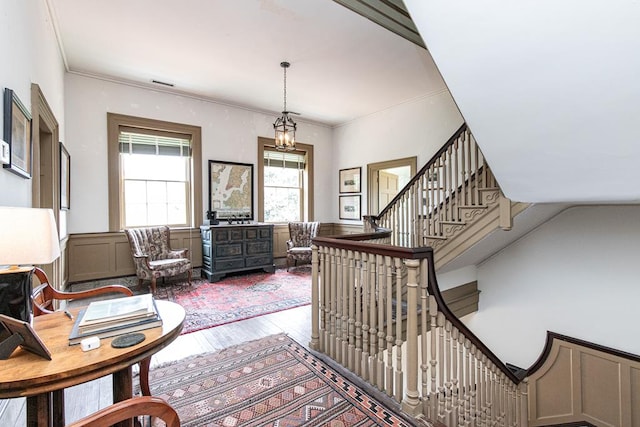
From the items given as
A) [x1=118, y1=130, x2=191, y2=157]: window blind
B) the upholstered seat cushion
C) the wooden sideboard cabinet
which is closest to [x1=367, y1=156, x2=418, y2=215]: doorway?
the wooden sideboard cabinet

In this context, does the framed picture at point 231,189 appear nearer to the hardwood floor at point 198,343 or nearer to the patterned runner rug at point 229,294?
the patterned runner rug at point 229,294

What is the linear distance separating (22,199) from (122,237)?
298cm

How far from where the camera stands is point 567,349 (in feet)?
12.8

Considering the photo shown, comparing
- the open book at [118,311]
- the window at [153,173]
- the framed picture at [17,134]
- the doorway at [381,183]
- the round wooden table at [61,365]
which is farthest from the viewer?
the doorway at [381,183]

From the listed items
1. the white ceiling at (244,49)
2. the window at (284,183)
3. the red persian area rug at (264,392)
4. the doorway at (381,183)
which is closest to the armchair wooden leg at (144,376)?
the red persian area rug at (264,392)

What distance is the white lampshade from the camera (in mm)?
1067

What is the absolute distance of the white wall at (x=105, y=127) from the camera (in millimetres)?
4406

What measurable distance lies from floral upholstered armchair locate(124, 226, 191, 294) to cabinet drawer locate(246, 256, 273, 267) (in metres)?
1.03

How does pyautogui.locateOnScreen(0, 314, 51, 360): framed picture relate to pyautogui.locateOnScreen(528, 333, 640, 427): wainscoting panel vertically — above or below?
above

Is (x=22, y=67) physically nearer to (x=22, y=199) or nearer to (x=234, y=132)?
(x=22, y=199)

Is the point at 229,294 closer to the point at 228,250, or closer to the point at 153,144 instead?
the point at 228,250

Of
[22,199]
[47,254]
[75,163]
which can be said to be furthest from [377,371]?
[75,163]

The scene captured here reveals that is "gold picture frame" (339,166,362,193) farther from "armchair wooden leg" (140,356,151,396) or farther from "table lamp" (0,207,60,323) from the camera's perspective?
"table lamp" (0,207,60,323)

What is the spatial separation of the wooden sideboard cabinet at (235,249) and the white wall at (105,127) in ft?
2.29
